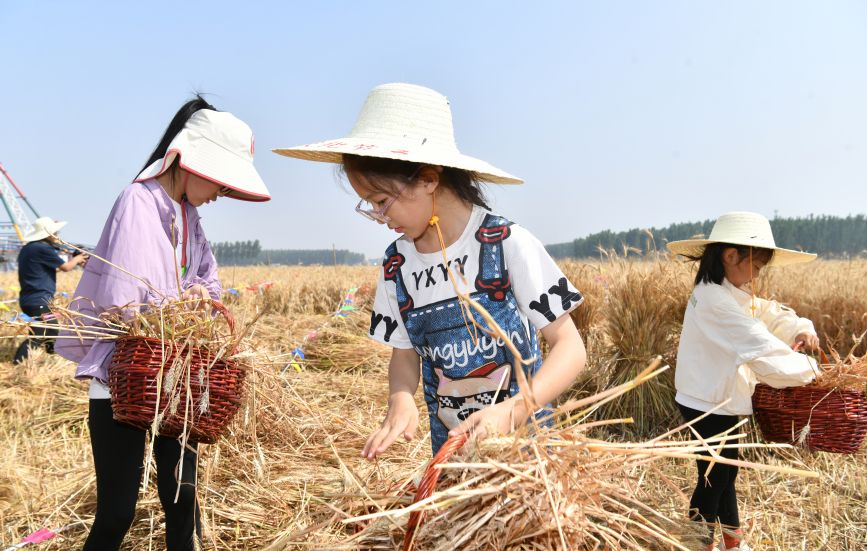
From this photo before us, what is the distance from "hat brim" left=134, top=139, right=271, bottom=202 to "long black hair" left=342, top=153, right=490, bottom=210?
57 centimetres

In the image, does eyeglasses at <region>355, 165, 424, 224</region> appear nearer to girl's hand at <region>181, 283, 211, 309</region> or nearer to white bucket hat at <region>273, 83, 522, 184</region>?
white bucket hat at <region>273, 83, 522, 184</region>

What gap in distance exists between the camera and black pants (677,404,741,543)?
2.55 m

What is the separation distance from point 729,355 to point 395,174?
195cm

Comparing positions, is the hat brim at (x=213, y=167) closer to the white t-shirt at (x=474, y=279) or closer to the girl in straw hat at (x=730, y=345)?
the white t-shirt at (x=474, y=279)

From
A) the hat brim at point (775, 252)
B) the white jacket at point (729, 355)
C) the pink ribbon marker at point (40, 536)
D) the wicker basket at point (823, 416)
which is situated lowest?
the pink ribbon marker at point (40, 536)

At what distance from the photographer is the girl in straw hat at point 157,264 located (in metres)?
1.84

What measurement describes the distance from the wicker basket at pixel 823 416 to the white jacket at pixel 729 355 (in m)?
0.12

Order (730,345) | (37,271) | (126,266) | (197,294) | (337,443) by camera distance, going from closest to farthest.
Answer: (126,266) → (197,294) → (730,345) → (337,443) → (37,271)

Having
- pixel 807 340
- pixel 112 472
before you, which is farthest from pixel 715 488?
pixel 112 472

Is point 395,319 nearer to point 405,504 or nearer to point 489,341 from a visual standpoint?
point 489,341

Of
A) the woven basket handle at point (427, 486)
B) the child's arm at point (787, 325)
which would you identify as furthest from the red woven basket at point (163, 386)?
the child's arm at point (787, 325)

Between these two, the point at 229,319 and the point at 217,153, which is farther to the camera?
the point at 217,153

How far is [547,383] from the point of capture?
139 centimetres

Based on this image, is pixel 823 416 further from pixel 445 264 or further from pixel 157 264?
pixel 157 264
